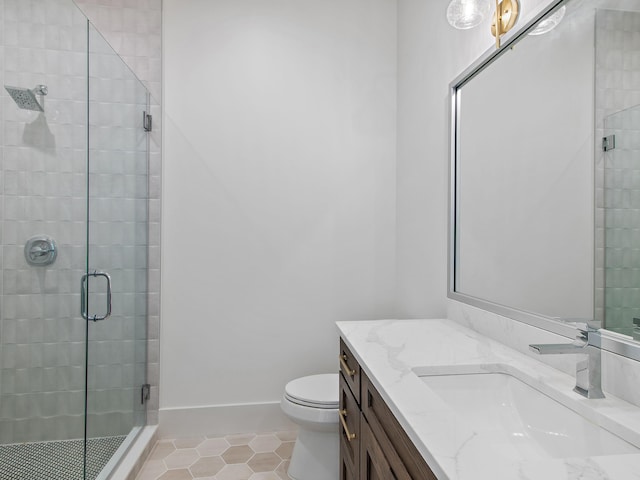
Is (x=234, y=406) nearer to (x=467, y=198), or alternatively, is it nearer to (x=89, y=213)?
(x=89, y=213)

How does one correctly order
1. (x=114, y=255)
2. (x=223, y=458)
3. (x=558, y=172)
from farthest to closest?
1. (x=223, y=458)
2. (x=114, y=255)
3. (x=558, y=172)

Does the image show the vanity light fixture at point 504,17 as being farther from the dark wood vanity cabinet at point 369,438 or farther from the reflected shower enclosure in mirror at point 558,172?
the dark wood vanity cabinet at point 369,438

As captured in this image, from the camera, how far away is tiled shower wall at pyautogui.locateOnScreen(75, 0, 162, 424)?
7.61 ft

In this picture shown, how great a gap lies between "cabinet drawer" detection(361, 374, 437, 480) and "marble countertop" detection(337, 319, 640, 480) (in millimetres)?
44

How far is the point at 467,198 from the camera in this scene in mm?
1665

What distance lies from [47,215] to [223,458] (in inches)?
58.3

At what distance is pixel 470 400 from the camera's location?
109cm

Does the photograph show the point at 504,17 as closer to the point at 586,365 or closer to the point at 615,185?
the point at 615,185

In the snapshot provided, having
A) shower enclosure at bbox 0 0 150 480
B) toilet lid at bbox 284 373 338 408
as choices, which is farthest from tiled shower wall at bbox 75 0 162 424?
toilet lid at bbox 284 373 338 408

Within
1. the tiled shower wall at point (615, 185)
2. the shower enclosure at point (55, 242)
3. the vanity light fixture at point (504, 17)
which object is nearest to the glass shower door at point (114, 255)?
the shower enclosure at point (55, 242)

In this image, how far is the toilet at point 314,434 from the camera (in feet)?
5.93

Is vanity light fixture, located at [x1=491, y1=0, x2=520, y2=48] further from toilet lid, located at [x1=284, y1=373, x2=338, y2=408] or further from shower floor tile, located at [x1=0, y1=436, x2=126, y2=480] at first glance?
shower floor tile, located at [x1=0, y1=436, x2=126, y2=480]

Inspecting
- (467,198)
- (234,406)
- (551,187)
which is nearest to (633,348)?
(551,187)

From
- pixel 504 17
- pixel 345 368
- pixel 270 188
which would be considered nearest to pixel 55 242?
pixel 270 188
